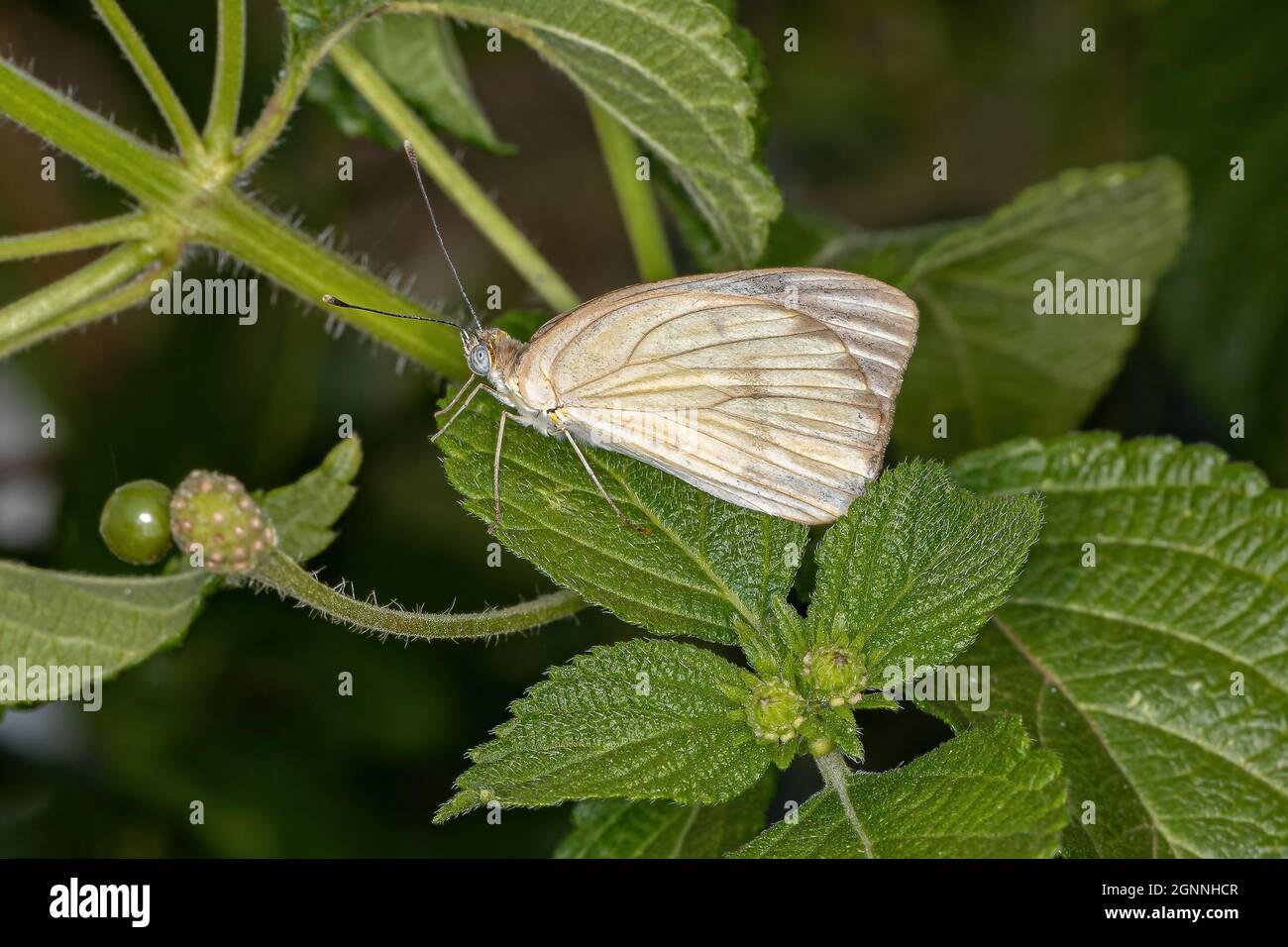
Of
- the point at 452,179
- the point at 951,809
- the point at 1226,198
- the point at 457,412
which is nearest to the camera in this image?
the point at 951,809

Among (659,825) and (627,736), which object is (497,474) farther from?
(659,825)

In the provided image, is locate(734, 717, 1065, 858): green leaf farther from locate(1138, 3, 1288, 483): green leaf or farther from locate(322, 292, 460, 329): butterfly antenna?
locate(1138, 3, 1288, 483): green leaf

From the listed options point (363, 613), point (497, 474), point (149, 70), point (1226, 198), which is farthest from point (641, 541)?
point (1226, 198)

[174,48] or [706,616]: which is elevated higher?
[174,48]

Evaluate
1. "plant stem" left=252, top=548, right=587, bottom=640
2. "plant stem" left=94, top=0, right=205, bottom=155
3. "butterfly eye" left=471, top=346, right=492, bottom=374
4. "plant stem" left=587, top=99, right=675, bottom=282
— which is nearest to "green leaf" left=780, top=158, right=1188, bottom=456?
"plant stem" left=587, top=99, right=675, bottom=282

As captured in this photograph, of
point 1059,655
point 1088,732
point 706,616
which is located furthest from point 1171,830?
point 706,616

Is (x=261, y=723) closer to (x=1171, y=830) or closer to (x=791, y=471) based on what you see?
(x=791, y=471)
